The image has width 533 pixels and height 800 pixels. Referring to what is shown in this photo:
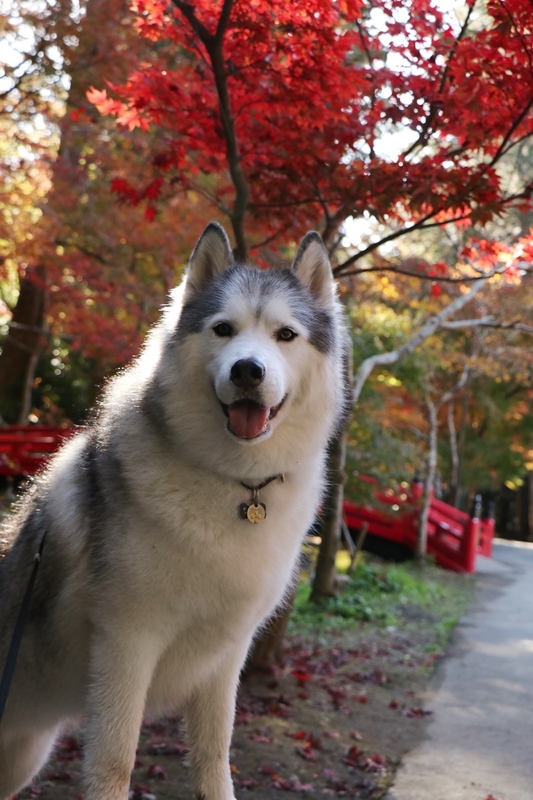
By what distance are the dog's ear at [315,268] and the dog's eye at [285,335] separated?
35cm

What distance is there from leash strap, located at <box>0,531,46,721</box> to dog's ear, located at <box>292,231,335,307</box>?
1.39m

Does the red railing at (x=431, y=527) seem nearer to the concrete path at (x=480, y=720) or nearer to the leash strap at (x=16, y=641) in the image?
the concrete path at (x=480, y=720)

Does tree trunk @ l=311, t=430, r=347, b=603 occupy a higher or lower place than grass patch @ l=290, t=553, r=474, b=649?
higher

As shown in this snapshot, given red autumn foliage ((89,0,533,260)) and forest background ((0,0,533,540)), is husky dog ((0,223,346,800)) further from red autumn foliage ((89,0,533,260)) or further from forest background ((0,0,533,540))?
red autumn foliage ((89,0,533,260))

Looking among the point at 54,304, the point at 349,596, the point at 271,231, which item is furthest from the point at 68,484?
the point at 54,304

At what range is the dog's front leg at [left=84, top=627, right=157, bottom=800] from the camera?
2711 millimetres

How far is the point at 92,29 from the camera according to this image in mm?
9820

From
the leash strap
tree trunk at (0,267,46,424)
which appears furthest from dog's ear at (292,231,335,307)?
tree trunk at (0,267,46,424)

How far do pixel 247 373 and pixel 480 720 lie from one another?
436cm

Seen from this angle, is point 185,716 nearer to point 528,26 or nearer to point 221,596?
point 221,596

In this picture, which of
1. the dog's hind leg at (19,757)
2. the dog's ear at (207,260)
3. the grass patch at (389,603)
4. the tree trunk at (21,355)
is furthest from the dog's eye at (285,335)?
the tree trunk at (21,355)

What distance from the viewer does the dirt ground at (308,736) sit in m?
4.20

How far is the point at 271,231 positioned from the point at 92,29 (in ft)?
18.4

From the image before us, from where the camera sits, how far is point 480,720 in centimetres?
590
